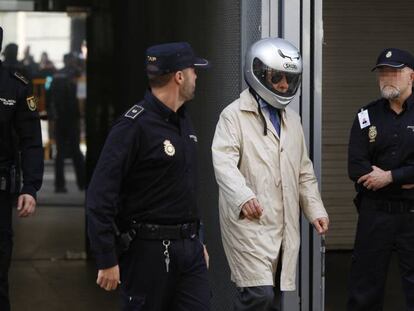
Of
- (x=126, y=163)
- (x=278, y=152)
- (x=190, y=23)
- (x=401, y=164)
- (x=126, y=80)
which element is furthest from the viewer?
(x=126, y=80)

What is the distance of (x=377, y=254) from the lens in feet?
20.1

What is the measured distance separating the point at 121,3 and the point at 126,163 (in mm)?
5327

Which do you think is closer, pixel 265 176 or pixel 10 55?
pixel 265 176

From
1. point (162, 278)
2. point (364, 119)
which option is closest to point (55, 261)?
point (364, 119)

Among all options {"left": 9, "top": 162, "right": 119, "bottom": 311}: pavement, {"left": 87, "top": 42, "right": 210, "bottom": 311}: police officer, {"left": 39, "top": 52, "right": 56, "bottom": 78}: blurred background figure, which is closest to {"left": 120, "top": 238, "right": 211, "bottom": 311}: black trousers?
{"left": 87, "top": 42, "right": 210, "bottom": 311}: police officer

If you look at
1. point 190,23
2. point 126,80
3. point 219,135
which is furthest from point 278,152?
point 126,80

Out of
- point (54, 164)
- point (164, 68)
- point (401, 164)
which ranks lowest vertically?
point (54, 164)

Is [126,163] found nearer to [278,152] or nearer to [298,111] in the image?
[278,152]

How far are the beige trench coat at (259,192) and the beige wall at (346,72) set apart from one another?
14.7ft

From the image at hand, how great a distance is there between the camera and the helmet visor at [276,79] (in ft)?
17.8

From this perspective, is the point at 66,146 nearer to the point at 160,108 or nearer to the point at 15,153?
the point at 15,153

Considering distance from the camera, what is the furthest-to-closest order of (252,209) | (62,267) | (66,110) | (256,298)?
1. (66,110)
2. (62,267)
3. (256,298)
4. (252,209)

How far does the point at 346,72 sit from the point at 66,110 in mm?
3344

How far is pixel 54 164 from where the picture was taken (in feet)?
38.1
